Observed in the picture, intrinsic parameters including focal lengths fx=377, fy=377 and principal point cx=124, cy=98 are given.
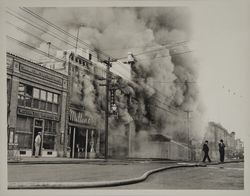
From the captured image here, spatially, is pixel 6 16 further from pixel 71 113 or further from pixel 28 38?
pixel 71 113

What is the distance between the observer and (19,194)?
15.0 ft

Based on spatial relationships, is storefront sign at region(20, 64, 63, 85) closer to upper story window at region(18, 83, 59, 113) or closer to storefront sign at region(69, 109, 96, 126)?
upper story window at region(18, 83, 59, 113)

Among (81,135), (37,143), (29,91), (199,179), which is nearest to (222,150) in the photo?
(199,179)

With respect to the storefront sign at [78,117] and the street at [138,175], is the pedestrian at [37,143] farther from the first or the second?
the storefront sign at [78,117]

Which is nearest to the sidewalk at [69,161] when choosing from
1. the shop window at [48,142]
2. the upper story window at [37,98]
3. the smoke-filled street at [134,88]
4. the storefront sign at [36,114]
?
the smoke-filled street at [134,88]

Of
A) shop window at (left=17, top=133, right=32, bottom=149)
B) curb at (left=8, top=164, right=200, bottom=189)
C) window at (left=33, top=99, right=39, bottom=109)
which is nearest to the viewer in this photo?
curb at (left=8, top=164, right=200, bottom=189)

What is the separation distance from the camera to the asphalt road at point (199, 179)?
4673 millimetres

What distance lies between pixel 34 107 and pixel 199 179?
7.55 feet

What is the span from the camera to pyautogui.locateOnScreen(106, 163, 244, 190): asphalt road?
4673 mm

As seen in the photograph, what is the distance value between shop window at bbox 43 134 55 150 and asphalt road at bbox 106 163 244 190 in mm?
1052

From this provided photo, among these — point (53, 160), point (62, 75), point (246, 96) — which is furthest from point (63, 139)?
point (246, 96)

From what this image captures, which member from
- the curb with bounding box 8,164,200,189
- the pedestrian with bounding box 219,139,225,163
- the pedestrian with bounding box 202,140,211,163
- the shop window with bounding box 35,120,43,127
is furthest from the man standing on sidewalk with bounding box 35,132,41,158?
the pedestrian with bounding box 219,139,225,163

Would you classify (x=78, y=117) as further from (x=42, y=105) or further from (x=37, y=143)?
(x=37, y=143)

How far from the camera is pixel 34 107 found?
4.86 metres
